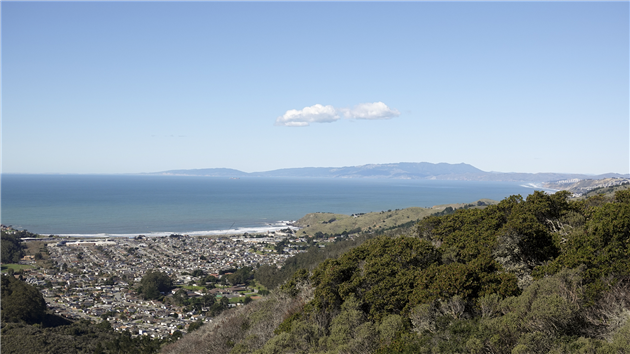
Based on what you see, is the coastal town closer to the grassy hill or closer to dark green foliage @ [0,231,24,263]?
dark green foliage @ [0,231,24,263]

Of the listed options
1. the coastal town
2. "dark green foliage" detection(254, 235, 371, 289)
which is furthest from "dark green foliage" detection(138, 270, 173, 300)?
"dark green foliage" detection(254, 235, 371, 289)

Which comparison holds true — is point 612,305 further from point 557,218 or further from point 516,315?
point 557,218

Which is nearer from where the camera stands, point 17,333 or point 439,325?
point 439,325

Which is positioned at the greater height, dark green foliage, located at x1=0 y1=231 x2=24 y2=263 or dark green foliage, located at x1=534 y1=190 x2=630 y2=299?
dark green foliage, located at x1=534 y1=190 x2=630 y2=299

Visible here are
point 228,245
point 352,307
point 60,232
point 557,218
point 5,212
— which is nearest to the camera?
point 352,307

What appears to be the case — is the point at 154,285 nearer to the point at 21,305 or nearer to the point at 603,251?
the point at 21,305

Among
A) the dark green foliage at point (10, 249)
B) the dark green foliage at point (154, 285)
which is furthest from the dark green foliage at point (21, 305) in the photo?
the dark green foliage at point (10, 249)

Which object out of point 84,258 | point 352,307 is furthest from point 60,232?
point 352,307
